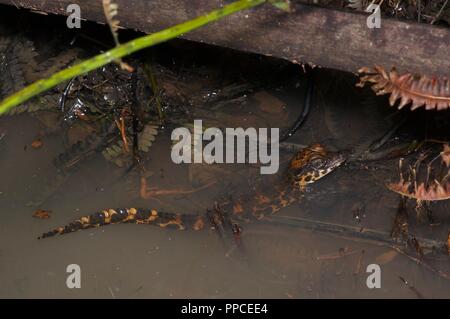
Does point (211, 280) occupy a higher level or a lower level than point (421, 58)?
lower

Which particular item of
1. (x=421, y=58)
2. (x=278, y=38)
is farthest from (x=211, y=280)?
(x=421, y=58)

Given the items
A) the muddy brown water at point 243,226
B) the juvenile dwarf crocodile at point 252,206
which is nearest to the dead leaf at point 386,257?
the muddy brown water at point 243,226

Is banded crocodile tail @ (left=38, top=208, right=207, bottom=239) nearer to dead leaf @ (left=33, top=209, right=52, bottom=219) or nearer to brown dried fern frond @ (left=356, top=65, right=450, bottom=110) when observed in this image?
dead leaf @ (left=33, top=209, right=52, bottom=219)

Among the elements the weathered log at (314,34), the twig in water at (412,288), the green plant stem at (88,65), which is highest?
the weathered log at (314,34)

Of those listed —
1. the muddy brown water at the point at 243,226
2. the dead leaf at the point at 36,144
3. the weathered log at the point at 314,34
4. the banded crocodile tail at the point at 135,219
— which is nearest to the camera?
the weathered log at the point at 314,34

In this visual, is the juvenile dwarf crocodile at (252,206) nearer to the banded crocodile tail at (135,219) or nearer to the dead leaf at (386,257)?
the banded crocodile tail at (135,219)

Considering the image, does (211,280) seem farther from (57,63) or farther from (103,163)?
(57,63)
